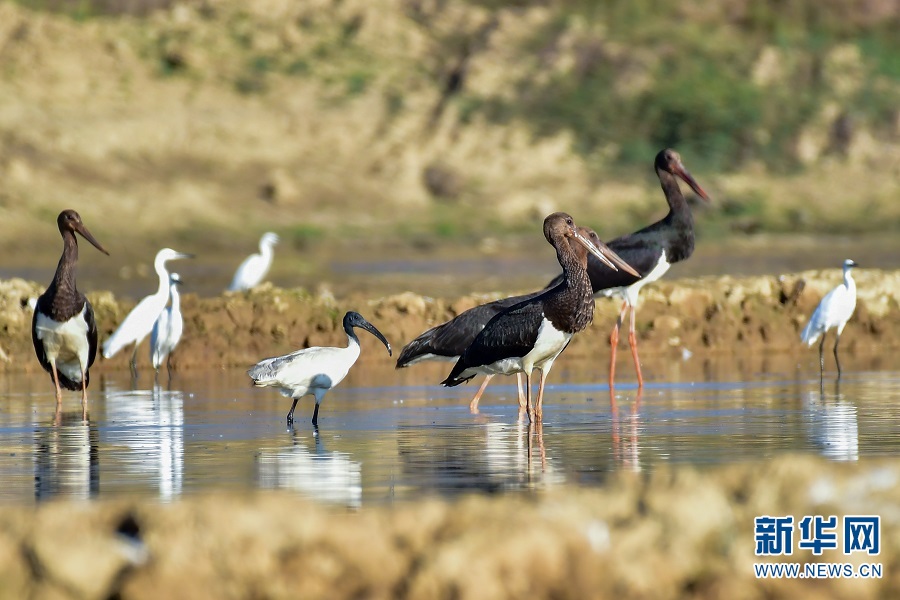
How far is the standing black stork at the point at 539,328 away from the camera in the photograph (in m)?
14.3

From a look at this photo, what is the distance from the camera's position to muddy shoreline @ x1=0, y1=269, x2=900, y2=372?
22500 millimetres

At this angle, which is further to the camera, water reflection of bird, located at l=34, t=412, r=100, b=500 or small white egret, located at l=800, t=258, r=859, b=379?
small white egret, located at l=800, t=258, r=859, b=379

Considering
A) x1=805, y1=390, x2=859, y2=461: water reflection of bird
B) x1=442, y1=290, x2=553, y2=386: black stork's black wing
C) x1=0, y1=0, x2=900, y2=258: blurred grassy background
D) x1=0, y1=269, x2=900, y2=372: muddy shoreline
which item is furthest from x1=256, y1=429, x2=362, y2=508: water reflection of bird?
x1=0, y1=0, x2=900, y2=258: blurred grassy background

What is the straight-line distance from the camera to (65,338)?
17.9 m

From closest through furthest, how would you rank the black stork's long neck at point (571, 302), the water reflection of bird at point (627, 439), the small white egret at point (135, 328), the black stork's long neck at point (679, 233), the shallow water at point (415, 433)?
the shallow water at point (415, 433) → the water reflection of bird at point (627, 439) → the black stork's long neck at point (571, 302) → the black stork's long neck at point (679, 233) → the small white egret at point (135, 328)

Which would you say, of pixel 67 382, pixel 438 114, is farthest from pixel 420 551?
pixel 438 114

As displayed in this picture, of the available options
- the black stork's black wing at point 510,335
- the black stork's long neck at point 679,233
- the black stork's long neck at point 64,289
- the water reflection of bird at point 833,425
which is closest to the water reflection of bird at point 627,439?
the black stork's black wing at point 510,335

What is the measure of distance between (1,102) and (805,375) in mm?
45440

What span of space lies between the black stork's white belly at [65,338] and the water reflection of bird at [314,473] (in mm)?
5289

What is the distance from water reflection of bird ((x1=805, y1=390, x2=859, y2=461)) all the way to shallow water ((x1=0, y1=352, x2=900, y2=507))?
0.02 meters

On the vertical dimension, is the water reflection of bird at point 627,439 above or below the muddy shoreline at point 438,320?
below

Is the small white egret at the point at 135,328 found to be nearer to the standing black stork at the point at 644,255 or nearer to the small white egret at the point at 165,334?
the small white egret at the point at 165,334

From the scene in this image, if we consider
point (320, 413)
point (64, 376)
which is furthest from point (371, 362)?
point (320, 413)

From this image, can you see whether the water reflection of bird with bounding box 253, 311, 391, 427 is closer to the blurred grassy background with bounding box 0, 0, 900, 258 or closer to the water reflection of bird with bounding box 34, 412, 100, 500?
the water reflection of bird with bounding box 34, 412, 100, 500
